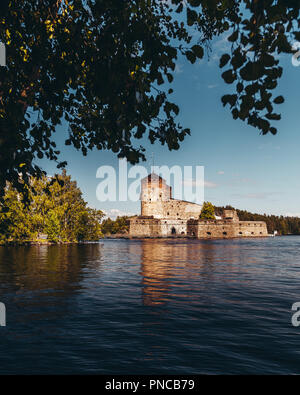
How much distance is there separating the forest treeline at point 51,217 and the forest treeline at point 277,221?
99989 mm

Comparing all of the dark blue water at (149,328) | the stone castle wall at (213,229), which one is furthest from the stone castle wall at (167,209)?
the dark blue water at (149,328)

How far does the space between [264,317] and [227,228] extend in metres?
89.8

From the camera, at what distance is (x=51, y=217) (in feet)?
186

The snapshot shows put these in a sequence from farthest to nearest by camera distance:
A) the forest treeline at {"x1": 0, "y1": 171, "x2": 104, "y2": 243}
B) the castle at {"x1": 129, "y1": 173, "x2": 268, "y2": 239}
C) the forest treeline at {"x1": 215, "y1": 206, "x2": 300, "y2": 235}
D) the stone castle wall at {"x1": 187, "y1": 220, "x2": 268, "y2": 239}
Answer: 1. the forest treeline at {"x1": 215, "y1": 206, "x2": 300, "y2": 235}
2. the castle at {"x1": 129, "y1": 173, "x2": 268, "y2": 239}
3. the stone castle wall at {"x1": 187, "y1": 220, "x2": 268, "y2": 239}
4. the forest treeline at {"x1": 0, "y1": 171, "x2": 104, "y2": 243}

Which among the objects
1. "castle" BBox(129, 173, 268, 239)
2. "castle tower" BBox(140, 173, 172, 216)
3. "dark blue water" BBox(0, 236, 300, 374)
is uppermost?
"castle tower" BBox(140, 173, 172, 216)

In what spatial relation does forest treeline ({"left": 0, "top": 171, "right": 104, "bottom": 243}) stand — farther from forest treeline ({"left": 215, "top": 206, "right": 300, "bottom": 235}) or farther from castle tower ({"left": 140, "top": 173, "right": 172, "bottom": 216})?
forest treeline ({"left": 215, "top": 206, "right": 300, "bottom": 235})

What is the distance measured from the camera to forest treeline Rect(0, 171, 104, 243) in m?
53.1

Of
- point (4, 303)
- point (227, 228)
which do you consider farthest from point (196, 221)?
point (4, 303)

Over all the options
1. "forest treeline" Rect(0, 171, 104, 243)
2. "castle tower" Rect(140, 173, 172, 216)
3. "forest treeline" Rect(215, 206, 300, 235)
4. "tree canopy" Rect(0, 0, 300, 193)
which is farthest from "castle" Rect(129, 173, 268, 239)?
"tree canopy" Rect(0, 0, 300, 193)

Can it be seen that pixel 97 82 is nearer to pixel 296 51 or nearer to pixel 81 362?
pixel 296 51

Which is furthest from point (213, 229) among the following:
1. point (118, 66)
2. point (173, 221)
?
point (118, 66)

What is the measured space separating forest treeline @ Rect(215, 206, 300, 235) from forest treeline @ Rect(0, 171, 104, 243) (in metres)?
100.0

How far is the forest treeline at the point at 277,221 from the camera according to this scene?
16190 centimetres

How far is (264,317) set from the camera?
985 cm
